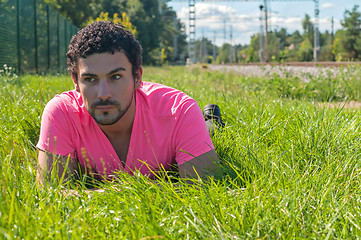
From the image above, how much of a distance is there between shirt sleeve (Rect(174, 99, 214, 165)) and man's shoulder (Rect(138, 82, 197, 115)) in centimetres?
4

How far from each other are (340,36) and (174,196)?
56515mm

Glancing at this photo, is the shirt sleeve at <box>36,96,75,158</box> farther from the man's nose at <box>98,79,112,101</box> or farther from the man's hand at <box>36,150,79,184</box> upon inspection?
the man's nose at <box>98,79,112,101</box>

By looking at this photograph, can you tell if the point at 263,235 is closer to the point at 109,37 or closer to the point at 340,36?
the point at 109,37

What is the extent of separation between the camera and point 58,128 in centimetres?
262

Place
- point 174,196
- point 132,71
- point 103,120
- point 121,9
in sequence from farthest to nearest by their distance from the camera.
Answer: point 121,9
point 132,71
point 103,120
point 174,196

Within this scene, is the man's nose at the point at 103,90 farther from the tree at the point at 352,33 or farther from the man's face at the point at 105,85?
the tree at the point at 352,33

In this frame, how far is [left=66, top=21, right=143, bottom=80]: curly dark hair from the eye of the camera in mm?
2523

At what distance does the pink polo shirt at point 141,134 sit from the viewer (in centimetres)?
261

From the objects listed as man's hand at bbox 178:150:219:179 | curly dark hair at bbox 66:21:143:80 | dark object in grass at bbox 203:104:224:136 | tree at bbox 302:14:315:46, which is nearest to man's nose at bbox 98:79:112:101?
curly dark hair at bbox 66:21:143:80

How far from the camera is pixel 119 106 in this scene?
2.50 meters

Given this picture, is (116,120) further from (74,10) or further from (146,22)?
(146,22)

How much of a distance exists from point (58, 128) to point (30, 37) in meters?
11.3

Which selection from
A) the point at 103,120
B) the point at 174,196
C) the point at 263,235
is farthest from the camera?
the point at 103,120

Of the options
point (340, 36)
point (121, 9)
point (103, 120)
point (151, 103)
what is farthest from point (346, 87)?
point (340, 36)
